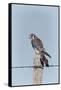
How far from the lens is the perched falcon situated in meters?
1.61

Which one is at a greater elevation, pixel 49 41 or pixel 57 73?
pixel 49 41

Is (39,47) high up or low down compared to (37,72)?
up

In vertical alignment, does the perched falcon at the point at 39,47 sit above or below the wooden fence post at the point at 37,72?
above

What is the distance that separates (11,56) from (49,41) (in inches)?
9.3

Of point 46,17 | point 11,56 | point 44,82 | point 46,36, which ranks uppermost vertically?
point 46,17

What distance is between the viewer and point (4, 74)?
5.15 feet

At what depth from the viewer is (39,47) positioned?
162 centimetres

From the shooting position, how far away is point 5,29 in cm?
158

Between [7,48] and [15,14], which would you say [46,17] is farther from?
[7,48]

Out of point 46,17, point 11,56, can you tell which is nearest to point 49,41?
point 46,17

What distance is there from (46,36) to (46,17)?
107 millimetres

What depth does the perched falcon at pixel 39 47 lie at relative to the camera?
161cm

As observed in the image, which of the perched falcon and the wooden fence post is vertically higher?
the perched falcon

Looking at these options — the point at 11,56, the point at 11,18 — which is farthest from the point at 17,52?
the point at 11,18
